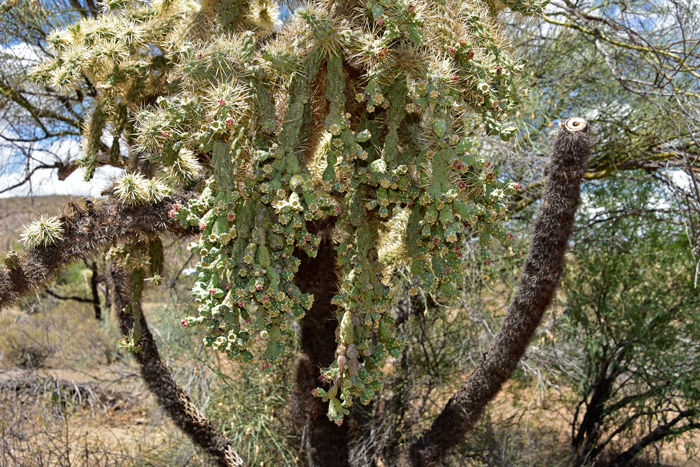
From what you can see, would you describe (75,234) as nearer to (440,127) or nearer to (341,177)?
(341,177)

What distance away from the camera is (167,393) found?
10.1ft

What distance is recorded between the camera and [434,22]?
6.98ft

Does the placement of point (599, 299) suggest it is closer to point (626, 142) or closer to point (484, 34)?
point (626, 142)

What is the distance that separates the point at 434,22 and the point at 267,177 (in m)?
0.93

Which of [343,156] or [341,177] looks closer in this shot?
[343,156]

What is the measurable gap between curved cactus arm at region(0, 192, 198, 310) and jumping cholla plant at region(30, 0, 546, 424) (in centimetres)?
42

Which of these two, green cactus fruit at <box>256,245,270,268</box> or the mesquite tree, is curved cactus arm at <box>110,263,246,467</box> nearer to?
the mesquite tree

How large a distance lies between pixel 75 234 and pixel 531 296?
2.14 metres

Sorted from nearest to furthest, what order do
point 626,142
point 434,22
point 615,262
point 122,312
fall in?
point 434,22 → point 122,312 → point 626,142 → point 615,262

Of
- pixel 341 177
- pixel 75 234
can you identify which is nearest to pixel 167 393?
pixel 75 234

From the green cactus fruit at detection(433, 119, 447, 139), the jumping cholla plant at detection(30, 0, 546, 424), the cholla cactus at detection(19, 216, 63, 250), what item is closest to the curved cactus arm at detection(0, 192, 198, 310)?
the cholla cactus at detection(19, 216, 63, 250)

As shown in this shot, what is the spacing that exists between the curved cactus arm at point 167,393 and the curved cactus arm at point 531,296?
3.72ft

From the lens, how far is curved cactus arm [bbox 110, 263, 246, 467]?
307 centimetres

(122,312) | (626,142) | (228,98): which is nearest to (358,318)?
(228,98)
